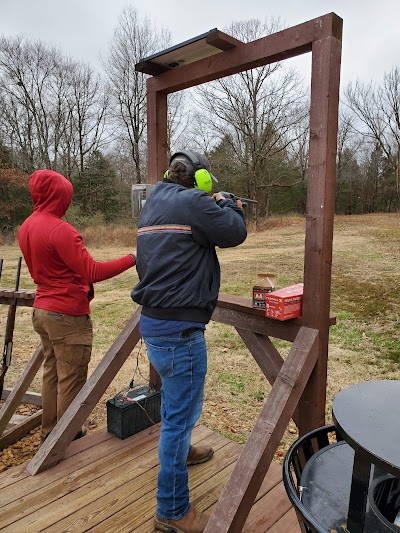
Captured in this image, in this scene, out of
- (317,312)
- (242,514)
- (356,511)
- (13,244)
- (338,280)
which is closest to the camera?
(356,511)

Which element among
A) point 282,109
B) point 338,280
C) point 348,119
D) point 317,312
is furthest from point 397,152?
point 317,312

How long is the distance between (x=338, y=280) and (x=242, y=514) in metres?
8.61

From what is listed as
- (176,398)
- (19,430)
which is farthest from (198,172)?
(19,430)

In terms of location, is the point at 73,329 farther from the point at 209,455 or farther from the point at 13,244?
the point at 13,244

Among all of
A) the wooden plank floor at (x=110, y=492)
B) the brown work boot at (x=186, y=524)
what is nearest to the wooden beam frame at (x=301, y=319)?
the wooden plank floor at (x=110, y=492)

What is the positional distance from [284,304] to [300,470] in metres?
0.87

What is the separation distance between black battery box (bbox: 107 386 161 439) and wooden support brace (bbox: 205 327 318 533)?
4.02 ft

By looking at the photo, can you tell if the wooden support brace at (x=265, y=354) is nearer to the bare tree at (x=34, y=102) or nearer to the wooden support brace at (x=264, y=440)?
the wooden support brace at (x=264, y=440)

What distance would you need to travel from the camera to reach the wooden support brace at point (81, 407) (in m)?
2.55

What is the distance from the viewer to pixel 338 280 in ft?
32.0

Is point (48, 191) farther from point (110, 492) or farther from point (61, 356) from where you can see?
point (110, 492)

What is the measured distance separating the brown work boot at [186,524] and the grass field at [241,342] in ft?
4.88

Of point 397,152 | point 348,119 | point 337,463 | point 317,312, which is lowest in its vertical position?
point 337,463

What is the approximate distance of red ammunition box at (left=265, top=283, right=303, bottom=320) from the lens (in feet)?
7.09
